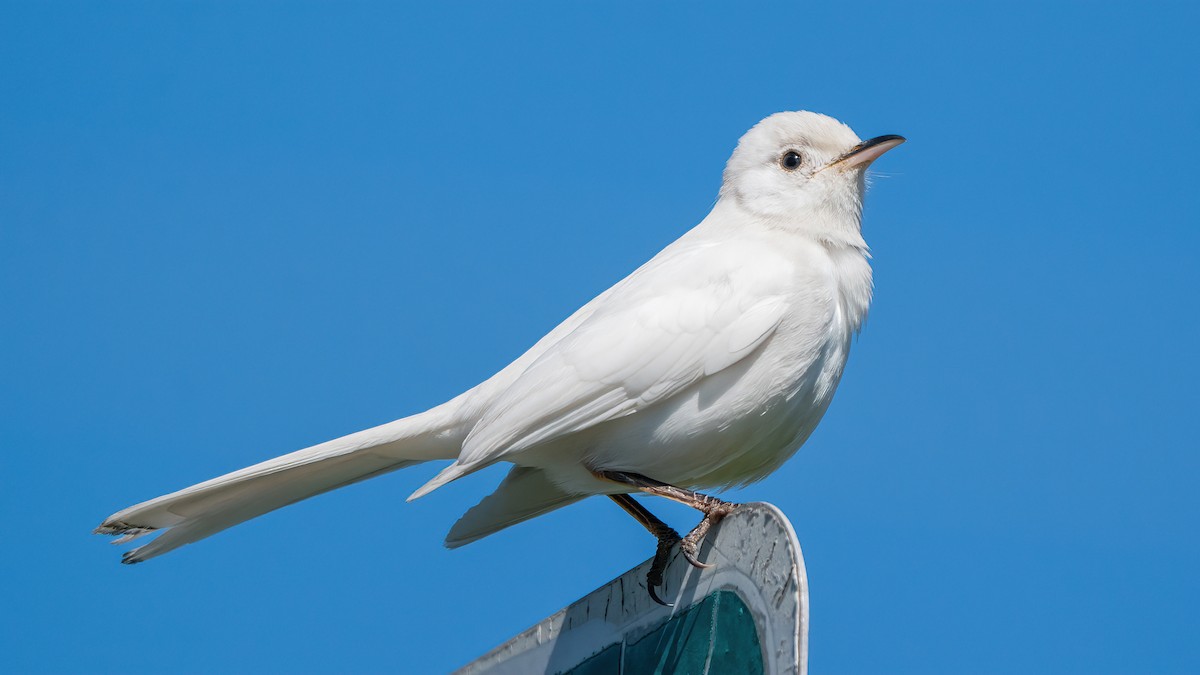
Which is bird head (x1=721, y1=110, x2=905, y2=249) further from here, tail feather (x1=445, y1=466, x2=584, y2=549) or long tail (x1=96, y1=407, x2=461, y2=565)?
long tail (x1=96, y1=407, x2=461, y2=565)

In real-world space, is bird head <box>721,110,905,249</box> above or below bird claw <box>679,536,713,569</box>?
above

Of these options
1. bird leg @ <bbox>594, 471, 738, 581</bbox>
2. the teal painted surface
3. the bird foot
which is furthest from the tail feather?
the teal painted surface

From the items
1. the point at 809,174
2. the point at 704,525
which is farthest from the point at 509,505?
the point at 809,174

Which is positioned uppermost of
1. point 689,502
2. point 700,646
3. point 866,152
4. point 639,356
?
point 866,152

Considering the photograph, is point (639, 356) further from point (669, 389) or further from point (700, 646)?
point (700, 646)

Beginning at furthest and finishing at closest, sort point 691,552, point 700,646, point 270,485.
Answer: point 270,485
point 691,552
point 700,646

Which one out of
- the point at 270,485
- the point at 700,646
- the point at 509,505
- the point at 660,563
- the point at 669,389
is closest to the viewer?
the point at 700,646
